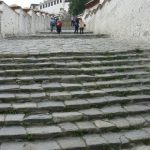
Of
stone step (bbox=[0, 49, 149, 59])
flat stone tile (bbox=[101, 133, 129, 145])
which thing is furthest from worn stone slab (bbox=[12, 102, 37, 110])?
stone step (bbox=[0, 49, 149, 59])

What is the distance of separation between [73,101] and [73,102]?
0.23 ft

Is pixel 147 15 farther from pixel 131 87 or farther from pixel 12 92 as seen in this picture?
pixel 12 92

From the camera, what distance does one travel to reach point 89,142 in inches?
209

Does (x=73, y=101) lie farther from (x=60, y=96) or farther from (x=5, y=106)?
(x=5, y=106)

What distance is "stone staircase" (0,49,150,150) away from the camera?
5392 mm

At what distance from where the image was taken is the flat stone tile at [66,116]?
5871 mm

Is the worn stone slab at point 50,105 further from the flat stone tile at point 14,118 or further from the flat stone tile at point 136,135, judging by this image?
the flat stone tile at point 136,135

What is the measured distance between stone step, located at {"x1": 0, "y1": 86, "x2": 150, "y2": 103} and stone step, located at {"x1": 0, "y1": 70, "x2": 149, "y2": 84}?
1.71 ft

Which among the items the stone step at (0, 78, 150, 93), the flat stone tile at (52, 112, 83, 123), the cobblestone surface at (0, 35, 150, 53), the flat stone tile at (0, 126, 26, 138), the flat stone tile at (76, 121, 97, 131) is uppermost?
the cobblestone surface at (0, 35, 150, 53)

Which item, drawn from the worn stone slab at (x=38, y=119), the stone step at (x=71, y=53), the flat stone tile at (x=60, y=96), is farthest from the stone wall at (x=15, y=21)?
the worn stone slab at (x=38, y=119)

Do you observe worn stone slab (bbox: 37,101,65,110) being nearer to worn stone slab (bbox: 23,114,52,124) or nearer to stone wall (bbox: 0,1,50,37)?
worn stone slab (bbox: 23,114,52,124)

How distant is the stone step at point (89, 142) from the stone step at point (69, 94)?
100 cm

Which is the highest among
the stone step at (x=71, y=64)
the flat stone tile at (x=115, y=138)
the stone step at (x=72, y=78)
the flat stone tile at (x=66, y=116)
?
the stone step at (x=71, y=64)

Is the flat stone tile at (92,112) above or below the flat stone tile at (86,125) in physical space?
above
